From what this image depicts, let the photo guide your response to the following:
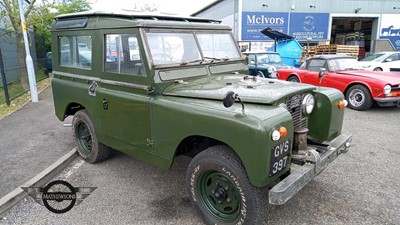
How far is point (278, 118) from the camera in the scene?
2783mm

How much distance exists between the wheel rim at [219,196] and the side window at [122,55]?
1.47 meters

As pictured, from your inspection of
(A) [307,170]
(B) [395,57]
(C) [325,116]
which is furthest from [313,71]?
(B) [395,57]

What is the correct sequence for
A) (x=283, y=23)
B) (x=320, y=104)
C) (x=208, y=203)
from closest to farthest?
(x=208, y=203) < (x=320, y=104) < (x=283, y=23)

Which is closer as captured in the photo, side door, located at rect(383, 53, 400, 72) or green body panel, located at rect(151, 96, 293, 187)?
green body panel, located at rect(151, 96, 293, 187)

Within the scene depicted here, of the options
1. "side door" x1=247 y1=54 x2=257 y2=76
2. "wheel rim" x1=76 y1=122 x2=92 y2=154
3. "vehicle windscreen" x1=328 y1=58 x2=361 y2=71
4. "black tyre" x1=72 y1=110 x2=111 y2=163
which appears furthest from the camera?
"side door" x1=247 y1=54 x2=257 y2=76

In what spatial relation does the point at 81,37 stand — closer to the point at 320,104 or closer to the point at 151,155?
the point at 151,155

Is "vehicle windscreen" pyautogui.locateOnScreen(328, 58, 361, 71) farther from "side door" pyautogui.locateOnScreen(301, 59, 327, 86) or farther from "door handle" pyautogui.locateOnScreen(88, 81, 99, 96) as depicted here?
"door handle" pyautogui.locateOnScreen(88, 81, 99, 96)

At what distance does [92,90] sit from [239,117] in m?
2.59

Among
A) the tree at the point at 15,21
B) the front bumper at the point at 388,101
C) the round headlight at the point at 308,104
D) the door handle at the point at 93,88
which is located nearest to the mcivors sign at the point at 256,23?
the tree at the point at 15,21

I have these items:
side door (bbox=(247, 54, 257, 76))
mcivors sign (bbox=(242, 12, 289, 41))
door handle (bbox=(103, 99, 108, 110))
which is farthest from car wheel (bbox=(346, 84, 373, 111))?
mcivors sign (bbox=(242, 12, 289, 41))

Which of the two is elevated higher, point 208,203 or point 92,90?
point 92,90

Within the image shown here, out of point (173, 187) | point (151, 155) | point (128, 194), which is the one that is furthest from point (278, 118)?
point (128, 194)

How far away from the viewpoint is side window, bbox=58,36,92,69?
4539 mm

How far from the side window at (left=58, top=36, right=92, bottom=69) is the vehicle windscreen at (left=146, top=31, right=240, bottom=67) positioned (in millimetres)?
1279
